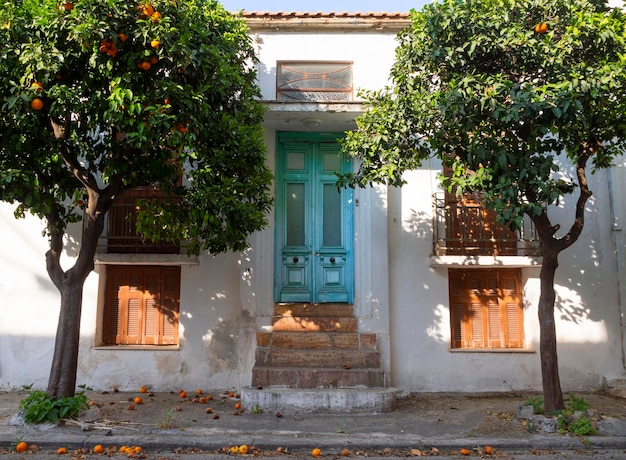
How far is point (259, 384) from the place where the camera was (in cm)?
669

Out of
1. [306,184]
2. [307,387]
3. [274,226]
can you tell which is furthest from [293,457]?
[306,184]

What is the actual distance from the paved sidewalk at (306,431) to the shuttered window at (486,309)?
1.62 m

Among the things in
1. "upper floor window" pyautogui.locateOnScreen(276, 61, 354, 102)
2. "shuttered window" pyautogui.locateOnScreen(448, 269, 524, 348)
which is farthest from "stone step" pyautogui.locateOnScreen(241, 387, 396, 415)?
"upper floor window" pyautogui.locateOnScreen(276, 61, 354, 102)

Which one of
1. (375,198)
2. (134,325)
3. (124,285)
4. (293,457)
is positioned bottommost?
(293,457)

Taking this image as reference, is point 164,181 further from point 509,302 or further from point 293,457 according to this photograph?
point 509,302

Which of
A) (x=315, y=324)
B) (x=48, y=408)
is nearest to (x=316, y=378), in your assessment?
(x=315, y=324)

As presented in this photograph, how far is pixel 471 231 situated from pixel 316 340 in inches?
120

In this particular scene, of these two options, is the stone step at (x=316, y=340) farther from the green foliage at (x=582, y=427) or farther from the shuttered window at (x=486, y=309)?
the green foliage at (x=582, y=427)

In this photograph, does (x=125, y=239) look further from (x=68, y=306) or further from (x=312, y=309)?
(x=312, y=309)

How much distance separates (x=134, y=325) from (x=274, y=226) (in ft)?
8.97

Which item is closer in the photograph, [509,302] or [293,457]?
[293,457]

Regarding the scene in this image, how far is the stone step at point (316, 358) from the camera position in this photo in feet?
23.0

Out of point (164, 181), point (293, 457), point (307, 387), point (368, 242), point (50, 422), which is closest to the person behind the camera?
point (293, 457)

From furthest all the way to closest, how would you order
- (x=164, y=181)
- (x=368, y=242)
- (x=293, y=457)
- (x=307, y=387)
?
(x=368, y=242)
(x=307, y=387)
(x=164, y=181)
(x=293, y=457)
